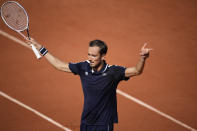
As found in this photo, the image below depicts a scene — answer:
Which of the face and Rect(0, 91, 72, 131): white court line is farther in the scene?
Rect(0, 91, 72, 131): white court line

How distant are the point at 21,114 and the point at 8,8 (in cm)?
275

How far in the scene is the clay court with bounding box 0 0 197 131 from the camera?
7.21 metres

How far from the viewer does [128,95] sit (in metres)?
7.82

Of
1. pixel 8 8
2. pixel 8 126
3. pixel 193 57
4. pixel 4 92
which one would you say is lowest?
pixel 8 126

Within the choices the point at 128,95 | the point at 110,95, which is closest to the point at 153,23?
the point at 128,95

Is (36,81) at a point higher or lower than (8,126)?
higher

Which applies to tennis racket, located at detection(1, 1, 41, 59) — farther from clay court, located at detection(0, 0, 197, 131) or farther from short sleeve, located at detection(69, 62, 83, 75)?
clay court, located at detection(0, 0, 197, 131)

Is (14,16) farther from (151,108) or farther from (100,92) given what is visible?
(151,108)

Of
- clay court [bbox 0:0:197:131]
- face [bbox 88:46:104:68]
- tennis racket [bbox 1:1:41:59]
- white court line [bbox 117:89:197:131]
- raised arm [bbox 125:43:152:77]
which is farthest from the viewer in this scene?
clay court [bbox 0:0:197:131]

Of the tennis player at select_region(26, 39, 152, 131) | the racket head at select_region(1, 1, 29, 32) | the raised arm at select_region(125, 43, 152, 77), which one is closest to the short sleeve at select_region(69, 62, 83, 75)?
the tennis player at select_region(26, 39, 152, 131)

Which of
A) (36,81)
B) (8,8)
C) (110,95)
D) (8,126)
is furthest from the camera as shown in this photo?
(36,81)

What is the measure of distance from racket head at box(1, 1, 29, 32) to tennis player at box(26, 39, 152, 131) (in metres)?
1.81

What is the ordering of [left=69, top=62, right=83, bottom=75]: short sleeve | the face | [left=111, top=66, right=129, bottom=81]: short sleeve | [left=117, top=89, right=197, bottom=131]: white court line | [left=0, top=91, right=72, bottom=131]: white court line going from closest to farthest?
the face
[left=111, top=66, right=129, bottom=81]: short sleeve
[left=69, top=62, right=83, bottom=75]: short sleeve
[left=0, top=91, right=72, bottom=131]: white court line
[left=117, top=89, right=197, bottom=131]: white court line

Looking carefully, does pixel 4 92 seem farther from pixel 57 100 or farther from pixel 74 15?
pixel 74 15
